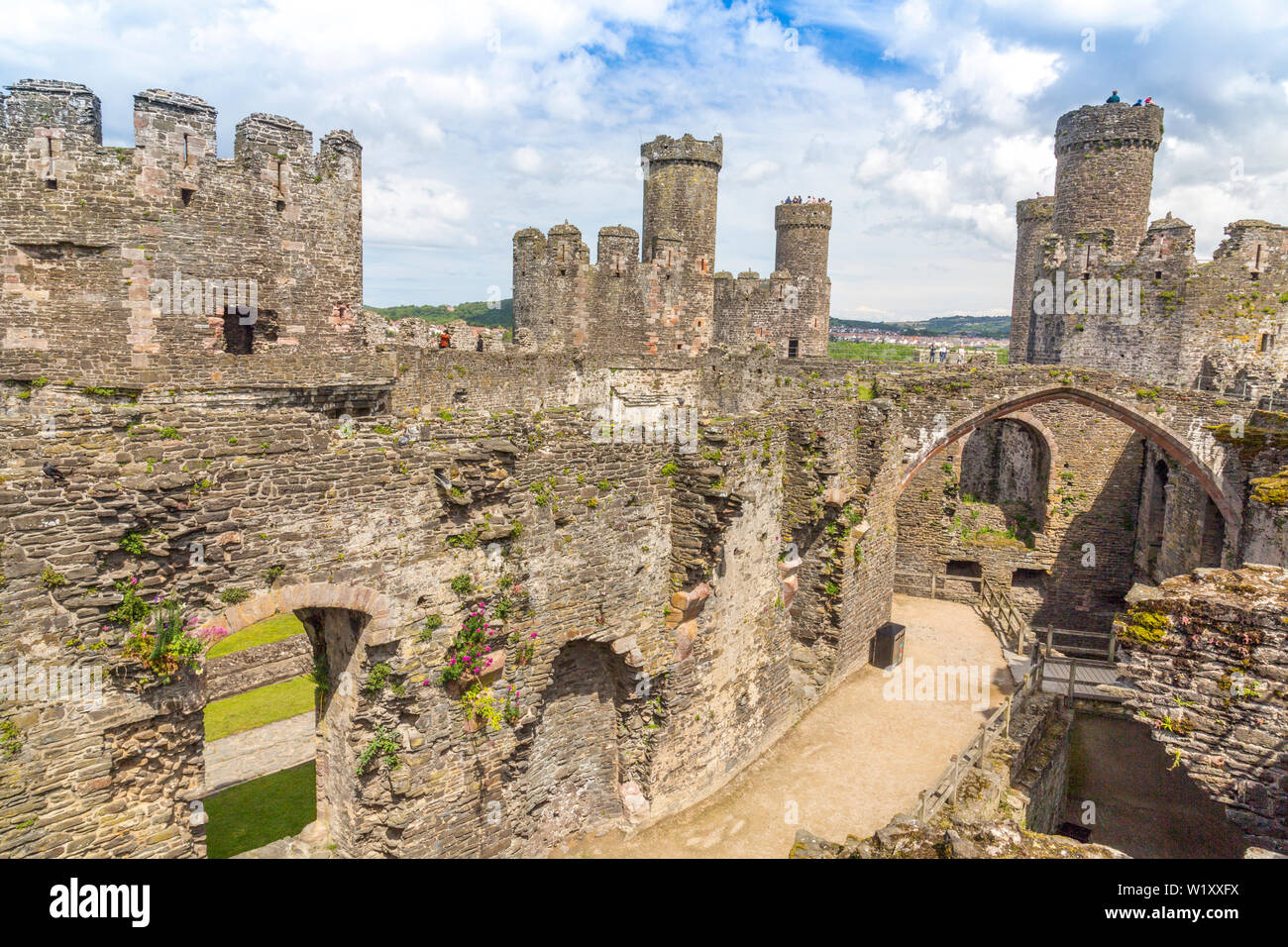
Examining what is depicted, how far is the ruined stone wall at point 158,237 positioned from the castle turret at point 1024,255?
24.2 m

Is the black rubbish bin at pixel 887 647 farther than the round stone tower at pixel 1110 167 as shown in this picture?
No

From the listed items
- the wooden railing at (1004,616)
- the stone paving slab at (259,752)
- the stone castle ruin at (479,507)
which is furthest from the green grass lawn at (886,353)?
the stone paving slab at (259,752)

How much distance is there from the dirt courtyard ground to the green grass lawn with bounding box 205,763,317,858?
13.7 ft

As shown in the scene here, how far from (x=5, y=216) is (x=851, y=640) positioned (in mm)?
16282

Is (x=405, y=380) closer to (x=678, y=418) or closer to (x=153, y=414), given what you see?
(x=678, y=418)

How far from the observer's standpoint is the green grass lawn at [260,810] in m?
10.2

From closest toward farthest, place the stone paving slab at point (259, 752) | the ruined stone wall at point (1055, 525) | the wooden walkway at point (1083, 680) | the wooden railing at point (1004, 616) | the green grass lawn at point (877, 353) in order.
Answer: the stone paving slab at point (259, 752) < the wooden walkway at point (1083, 680) < the wooden railing at point (1004, 616) < the ruined stone wall at point (1055, 525) < the green grass lawn at point (877, 353)

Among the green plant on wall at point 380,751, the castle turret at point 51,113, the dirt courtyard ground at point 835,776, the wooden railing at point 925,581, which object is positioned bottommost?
the dirt courtyard ground at point 835,776

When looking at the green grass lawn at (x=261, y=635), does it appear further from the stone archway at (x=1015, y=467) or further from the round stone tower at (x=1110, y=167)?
the round stone tower at (x=1110, y=167)

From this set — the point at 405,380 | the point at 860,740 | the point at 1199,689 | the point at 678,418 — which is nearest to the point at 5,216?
the point at 405,380

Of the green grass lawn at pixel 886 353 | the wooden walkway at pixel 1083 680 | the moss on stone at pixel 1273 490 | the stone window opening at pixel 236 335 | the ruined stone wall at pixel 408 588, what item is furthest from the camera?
the green grass lawn at pixel 886 353

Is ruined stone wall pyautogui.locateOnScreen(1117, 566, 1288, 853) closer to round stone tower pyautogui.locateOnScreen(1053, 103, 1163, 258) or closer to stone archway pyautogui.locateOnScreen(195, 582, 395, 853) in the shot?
stone archway pyautogui.locateOnScreen(195, 582, 395, 853)

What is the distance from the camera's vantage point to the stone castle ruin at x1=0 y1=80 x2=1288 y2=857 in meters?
5.89

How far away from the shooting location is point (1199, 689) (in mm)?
7113
